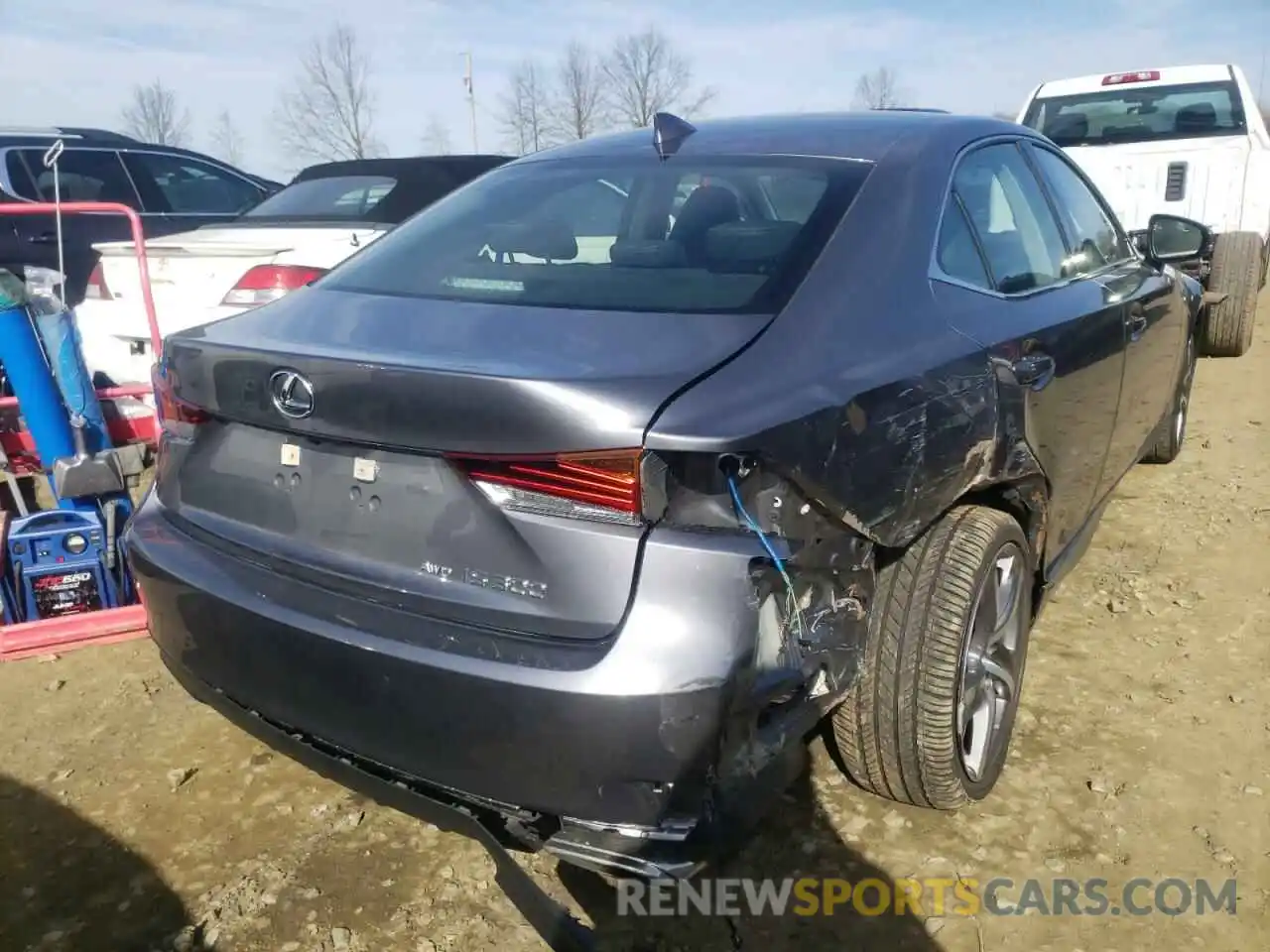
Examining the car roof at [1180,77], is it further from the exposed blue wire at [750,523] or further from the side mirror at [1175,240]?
the exposed blue wire at [750,523]

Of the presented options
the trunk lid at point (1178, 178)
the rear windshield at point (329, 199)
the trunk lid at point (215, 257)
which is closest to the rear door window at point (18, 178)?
the rear windshield at point (329, 199)

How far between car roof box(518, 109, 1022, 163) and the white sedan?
180 centimetres

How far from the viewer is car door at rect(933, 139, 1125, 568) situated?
2402 mm

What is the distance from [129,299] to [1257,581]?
203 inches

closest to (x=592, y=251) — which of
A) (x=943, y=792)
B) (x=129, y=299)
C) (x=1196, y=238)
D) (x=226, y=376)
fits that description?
(x=226, y=376)

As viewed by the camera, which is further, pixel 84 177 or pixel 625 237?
pixel 84 177

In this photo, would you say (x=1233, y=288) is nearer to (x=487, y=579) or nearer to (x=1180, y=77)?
(x=1180, y=77)

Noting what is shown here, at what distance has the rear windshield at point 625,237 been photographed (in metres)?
2.03

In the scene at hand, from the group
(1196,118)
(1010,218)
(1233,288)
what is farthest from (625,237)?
(1196,118)

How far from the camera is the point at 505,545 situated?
5.60 feet

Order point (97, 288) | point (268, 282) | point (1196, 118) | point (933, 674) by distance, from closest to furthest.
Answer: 1. point (933, 674)
2. point (268, 282)
3. point (97, 288)
4. point (1196, 118)

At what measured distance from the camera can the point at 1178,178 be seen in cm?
759

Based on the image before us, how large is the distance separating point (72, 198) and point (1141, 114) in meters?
8.09

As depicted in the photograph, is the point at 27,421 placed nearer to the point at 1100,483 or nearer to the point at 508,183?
the point at 508,183
